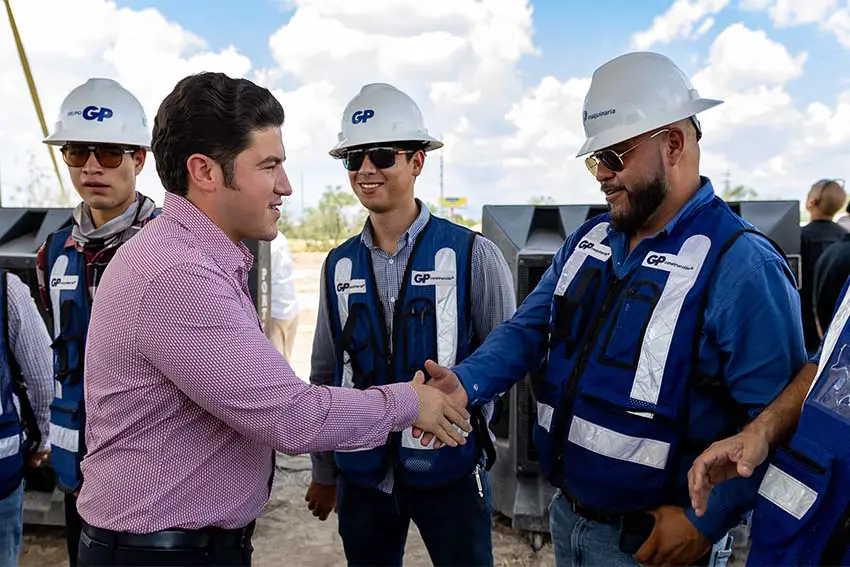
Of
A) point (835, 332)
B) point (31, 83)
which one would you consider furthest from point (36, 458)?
point (31, 83)

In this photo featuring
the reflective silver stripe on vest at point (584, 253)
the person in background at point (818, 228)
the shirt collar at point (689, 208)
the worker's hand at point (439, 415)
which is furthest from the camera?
the person in background at point (818, 228)

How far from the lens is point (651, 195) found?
2102 mm

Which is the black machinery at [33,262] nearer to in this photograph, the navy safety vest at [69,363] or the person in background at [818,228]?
the navy safety vest at [69,363]

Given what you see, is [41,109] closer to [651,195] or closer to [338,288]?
[338,288]

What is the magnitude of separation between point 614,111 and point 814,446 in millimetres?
1141

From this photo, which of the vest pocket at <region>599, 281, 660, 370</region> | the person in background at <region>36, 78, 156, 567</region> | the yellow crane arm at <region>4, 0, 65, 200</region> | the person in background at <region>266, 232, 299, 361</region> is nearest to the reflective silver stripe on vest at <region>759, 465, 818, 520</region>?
the vest pocket at <region>599, 281, 660, 370</region>

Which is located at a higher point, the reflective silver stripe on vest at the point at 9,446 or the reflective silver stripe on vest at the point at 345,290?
the reflective silver stripe on vest at the point at 345,290

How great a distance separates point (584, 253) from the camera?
7.56 feet

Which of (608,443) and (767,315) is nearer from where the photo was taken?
(767,315)

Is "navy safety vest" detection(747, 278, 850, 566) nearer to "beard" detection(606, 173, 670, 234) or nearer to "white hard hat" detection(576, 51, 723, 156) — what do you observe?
"beard" detection(606, 173, 670, 234)

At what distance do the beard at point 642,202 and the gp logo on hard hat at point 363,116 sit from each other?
122 centimetres

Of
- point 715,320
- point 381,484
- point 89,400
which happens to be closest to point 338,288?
point 381,484

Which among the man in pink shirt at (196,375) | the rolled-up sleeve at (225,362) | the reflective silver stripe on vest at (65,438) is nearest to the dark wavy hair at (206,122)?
the man in pink shirt at (196,375)

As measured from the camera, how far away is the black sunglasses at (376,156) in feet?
9.48
